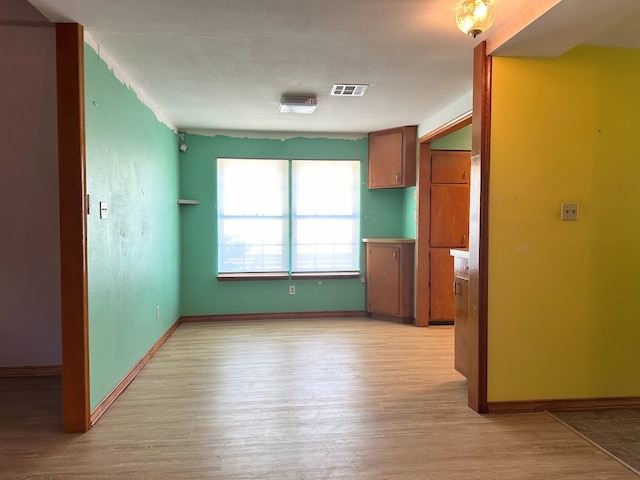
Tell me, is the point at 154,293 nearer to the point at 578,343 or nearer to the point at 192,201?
the point at 192,201

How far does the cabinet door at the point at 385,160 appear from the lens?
4.81 meters

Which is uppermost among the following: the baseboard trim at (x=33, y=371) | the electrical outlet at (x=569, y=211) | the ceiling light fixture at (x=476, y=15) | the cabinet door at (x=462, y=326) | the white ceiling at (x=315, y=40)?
the white ceiling at (x=315, y=40)

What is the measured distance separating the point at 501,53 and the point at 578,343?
183 cm

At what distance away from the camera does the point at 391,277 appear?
4910 millimetres

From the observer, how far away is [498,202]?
8.13 ft

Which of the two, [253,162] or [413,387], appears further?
[253,162]

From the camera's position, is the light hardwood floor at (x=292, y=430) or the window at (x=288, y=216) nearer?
the light hardwood floor at (x=292, y=430)

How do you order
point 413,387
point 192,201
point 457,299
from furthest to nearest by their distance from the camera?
point 192,201
point 457,299
point 413,387

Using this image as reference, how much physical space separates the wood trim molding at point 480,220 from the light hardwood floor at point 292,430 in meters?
0.25

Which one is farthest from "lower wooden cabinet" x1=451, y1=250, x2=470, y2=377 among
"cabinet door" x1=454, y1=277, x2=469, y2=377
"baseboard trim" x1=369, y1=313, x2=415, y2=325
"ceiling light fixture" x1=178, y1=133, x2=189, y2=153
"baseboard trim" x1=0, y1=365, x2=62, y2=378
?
"ceiling light fixture" x1=178, y1=133, x2=189, y2=153

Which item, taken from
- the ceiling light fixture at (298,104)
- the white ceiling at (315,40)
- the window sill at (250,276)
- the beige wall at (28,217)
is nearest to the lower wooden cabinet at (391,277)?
the window sill at (250,276)

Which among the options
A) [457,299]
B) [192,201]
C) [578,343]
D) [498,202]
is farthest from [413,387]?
[192,201]

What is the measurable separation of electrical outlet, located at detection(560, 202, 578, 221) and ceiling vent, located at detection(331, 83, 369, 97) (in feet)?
5.55

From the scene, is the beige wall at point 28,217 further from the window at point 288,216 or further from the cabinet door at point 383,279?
the cabinet door at point 383,279
